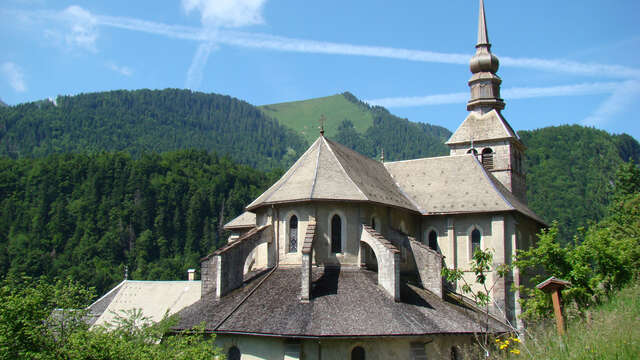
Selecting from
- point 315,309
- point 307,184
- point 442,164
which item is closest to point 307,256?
point 315,309

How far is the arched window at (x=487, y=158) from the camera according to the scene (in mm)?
42000

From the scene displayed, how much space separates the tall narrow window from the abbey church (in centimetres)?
5

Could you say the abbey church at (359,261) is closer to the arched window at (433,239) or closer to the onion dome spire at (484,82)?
the arched window at (433,239)

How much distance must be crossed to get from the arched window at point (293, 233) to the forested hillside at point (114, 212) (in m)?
64.5

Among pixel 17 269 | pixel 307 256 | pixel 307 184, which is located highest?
pixel 307 184

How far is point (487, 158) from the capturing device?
42219 millimetres

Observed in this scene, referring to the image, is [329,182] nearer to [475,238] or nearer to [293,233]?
[293,233]

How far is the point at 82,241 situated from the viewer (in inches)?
3735

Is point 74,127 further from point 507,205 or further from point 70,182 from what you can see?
point 507,205

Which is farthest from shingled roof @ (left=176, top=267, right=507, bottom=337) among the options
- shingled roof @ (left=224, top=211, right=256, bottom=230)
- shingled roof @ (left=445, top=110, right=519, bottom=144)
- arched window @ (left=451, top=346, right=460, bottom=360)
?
shingled roof @ (left=445, top=110, right=519, bottom=144)

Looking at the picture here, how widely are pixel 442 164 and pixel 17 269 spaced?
236 feet

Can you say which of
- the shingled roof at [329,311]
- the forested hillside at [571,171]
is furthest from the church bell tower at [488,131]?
the forested hillside at [571,171]

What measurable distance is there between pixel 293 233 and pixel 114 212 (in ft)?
255

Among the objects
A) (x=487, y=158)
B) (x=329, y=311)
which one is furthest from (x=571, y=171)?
(x=329, y=311)
